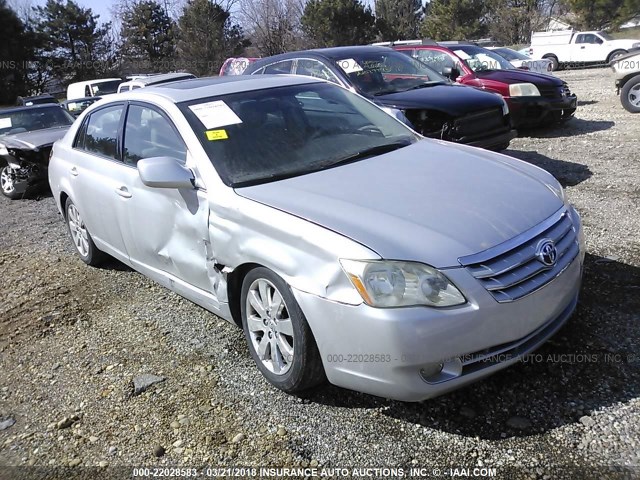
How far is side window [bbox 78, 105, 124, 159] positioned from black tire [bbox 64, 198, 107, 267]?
669 mm

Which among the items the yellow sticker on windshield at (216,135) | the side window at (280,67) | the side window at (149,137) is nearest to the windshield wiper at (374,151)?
the yellow sticker on windshield at (216,135)

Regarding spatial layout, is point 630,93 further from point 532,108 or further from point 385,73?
point 385,73

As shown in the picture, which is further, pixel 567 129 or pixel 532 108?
pixel 567 129

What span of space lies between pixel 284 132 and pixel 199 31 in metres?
38.1

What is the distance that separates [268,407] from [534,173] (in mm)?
2126

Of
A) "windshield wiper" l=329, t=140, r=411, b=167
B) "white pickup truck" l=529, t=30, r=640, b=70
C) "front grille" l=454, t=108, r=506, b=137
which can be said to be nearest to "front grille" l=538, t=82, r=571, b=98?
"front grille" l=454, t=108, r=506, b=137

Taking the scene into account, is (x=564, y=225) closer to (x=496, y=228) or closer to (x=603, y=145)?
(x=496, y=228)

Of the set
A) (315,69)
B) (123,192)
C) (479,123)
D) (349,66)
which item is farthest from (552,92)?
(123,192)

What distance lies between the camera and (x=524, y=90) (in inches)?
372

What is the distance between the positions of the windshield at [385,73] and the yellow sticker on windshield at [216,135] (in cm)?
420

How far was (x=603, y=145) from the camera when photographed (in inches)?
333

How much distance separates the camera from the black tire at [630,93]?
10.7 meters

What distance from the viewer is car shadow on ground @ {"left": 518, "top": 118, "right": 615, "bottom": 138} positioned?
31.9 feet

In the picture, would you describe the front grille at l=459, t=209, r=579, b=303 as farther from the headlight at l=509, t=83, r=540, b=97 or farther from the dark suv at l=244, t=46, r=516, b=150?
the headlight at l=509, t=83, r=540, b=97
